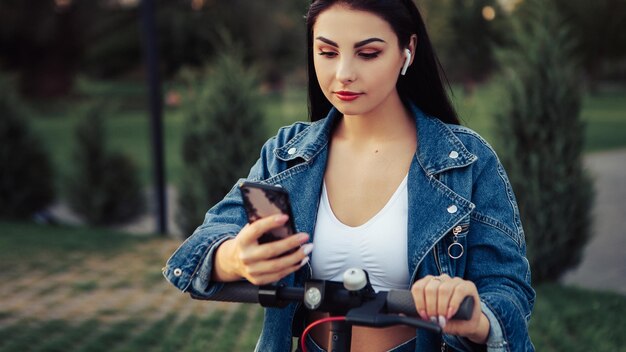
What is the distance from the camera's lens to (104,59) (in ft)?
121

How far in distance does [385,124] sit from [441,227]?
381 millimetres

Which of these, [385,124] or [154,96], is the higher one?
[385,124]

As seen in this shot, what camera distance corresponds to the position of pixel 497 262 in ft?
5.53

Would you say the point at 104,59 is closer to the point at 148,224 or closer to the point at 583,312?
the point at 148,224

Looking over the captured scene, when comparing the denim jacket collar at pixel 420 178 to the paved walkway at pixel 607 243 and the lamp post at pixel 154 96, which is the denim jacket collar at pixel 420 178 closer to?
the paved walkway at pixel 607 243

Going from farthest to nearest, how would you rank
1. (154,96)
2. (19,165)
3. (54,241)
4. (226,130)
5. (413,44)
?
(19,165) < (154,96) < (54,241) < (226,130) < (413,44)

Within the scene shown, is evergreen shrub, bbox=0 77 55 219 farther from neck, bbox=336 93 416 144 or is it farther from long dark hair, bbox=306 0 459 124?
neck, bbox=336 93 416 144

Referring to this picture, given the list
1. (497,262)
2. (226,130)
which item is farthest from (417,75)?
(226,130)

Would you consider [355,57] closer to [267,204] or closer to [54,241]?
[267,204]

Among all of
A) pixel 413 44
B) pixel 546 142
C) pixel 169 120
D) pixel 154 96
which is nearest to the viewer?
pixel 413 44

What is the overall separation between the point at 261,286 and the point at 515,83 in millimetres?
4737

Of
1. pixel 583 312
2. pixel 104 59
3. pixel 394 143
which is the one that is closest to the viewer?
pixel 394 143

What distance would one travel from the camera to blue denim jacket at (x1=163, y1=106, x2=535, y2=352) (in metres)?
1.64

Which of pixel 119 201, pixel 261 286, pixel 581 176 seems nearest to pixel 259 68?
pixel 119 201
